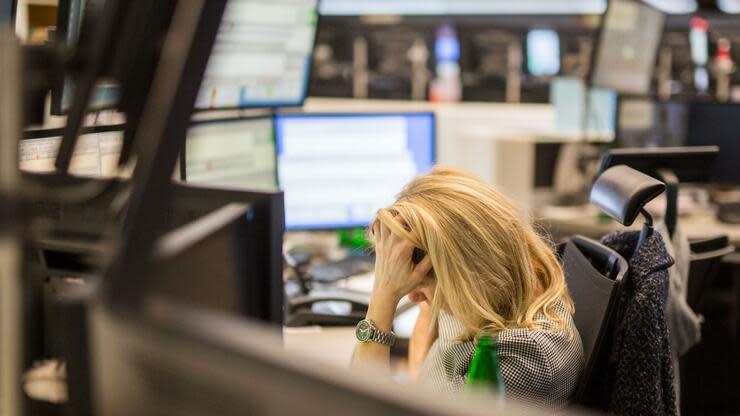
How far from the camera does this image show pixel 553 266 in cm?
131

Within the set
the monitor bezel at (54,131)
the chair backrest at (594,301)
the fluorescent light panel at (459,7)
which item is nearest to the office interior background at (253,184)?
the monitor bezel at (54,131)

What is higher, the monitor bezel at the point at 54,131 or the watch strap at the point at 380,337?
the monitor bezel at the point at 54,131

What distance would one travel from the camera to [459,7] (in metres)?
7.52

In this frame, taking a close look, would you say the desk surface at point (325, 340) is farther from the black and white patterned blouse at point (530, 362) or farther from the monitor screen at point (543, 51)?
the monitor screen at point (543, 51)

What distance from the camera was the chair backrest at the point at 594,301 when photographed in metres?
1.25

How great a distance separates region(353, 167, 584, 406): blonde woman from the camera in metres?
1.19

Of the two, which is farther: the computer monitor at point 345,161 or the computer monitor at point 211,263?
the computer monitor at point 345,161

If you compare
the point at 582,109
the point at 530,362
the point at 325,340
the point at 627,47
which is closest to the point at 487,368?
the point at 530,362

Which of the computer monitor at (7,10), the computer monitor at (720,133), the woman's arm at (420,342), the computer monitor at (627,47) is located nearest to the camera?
the computer monitor at (7,10)

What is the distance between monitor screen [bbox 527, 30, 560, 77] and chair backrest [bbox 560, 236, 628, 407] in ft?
13.6

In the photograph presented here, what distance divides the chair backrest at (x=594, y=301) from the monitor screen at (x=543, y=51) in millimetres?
4146

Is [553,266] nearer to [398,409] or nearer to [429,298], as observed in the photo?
[429,298]

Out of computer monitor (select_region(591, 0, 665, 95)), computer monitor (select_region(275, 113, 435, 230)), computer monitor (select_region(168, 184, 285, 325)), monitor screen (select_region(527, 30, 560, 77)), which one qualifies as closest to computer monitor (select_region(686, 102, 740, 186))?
computer monitor (select_region(591, 0, 665, 95))

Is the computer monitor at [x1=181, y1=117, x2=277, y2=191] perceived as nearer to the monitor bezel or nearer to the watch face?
the monitor bezel
